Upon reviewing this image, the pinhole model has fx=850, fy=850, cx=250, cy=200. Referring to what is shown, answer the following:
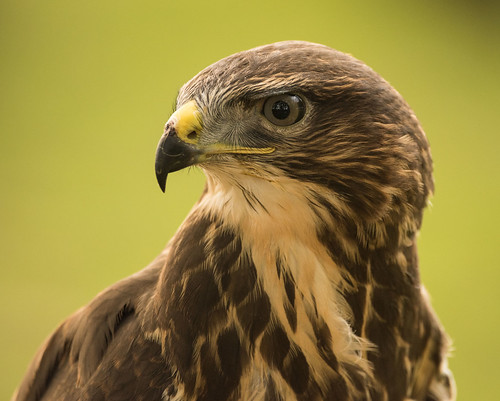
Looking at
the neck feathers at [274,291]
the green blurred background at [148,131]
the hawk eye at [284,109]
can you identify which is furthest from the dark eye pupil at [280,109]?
the green blurred background at [148,131]

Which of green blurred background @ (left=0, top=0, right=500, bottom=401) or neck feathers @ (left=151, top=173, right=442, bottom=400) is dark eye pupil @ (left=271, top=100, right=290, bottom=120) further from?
green blurred background @ (left=0, top=0, right=500, bottom=401)

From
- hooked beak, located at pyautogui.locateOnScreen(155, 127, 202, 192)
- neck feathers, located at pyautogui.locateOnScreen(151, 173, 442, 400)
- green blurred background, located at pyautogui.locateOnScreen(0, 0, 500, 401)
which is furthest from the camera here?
green blurred background, located at pyautogui.locateOnScreen(0, 0, 500, 401)

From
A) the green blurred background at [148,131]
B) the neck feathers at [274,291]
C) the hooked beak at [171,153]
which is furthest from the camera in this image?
the green blurred background at [148,131]

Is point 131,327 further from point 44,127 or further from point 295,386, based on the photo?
Result: point 44,127

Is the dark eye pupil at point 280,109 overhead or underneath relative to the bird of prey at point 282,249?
overhead

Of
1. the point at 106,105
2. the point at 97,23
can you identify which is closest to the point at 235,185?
the point at 106,105

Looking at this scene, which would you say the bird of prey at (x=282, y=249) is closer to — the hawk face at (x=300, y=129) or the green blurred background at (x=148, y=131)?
the hawk face at (x=300, y=129)

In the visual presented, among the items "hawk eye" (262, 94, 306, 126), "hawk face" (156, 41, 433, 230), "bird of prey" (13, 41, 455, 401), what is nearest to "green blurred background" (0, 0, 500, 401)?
"bird of prey" (13, 41, 455, 401)

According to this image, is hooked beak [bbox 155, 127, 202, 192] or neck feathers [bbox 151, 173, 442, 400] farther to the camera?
neck feathers [bbox 151, 173, 442, 400]
